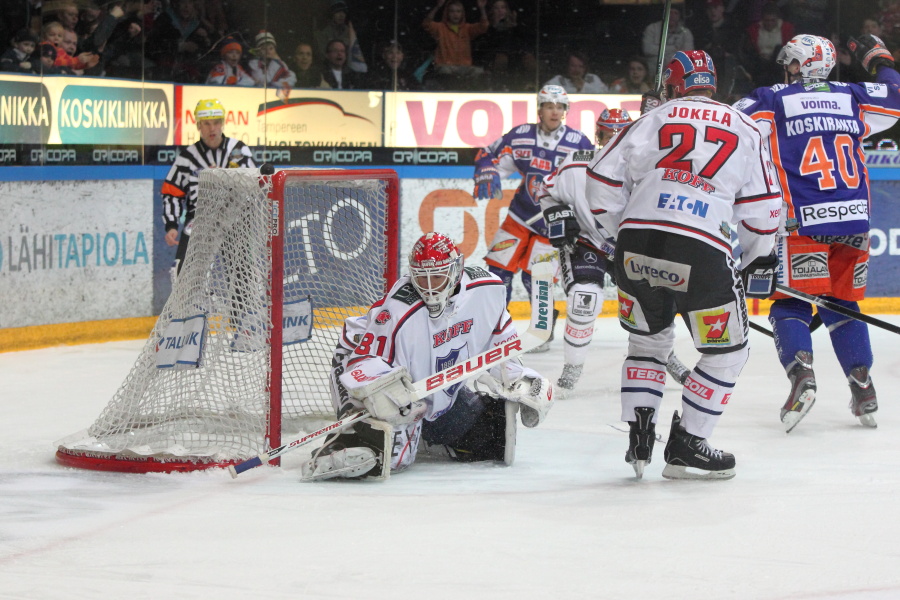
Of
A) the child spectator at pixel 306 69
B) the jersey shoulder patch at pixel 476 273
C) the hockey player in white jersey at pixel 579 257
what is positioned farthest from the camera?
the child spectator at pixel 306 69

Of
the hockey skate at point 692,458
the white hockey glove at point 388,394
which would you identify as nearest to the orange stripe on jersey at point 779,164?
the hockey skate at point 692,458

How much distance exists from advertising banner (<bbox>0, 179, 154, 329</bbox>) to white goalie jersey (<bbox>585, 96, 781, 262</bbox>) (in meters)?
3.35

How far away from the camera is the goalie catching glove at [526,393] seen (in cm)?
358

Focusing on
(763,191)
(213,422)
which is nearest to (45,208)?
(213,422)

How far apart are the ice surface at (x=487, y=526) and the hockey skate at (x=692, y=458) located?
4cm

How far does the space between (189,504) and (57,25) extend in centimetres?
391

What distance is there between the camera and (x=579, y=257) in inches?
199

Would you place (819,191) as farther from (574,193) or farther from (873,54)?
(574,193)

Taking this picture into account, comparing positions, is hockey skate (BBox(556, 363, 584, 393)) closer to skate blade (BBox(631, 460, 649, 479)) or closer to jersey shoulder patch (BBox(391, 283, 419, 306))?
skate blade (BBox(631, 460, 649, 479))

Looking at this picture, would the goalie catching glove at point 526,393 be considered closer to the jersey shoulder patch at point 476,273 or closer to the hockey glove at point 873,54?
the jersey shoulder patch at point 476,273

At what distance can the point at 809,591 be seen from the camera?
8.18ft

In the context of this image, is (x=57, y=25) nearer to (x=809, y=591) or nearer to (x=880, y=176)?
(x=880, y=176)

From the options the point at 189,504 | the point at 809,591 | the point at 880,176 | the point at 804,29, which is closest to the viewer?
the point at 809,591

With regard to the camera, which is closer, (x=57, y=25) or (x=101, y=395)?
(x=101, y=395)
